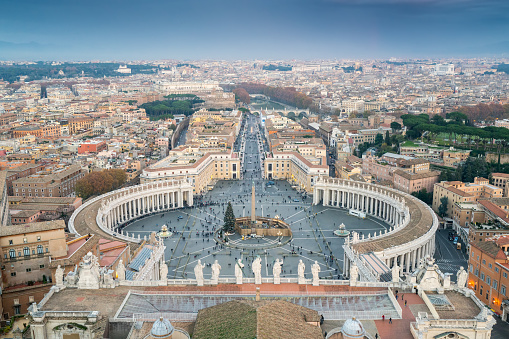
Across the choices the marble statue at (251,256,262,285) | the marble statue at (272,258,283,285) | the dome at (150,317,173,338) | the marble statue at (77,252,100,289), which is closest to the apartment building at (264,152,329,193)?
the marble statue at (272,258,283,285)

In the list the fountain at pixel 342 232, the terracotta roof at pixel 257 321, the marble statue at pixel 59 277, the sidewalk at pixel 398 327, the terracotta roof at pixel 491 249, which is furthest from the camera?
the fountain at pixel 342 232

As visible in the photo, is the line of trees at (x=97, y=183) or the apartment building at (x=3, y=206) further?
the line of trees at (x=97, y=183)

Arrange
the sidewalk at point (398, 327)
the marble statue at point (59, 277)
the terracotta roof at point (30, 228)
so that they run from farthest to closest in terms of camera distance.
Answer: the terracotta roof at point (30, 228)
the marble statue at point (59, 277)
the sidewalk at point (398, 327)

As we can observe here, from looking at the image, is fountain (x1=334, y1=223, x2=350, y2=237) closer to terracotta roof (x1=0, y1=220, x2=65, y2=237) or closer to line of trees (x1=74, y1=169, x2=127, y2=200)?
terracotta roof (x1=0, y1=220, x2=65, y2=237)

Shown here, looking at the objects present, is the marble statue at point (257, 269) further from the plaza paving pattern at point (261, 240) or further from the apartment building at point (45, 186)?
the apartment building at point (45, 186)

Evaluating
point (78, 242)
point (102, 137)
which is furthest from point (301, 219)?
point (102, 137)

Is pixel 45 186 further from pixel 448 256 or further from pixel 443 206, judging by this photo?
pixel 443 206

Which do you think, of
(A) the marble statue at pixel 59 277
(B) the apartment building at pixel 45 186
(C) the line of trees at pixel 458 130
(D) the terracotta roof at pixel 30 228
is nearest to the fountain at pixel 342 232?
(D) the terracotta roof at pixel 30 228
